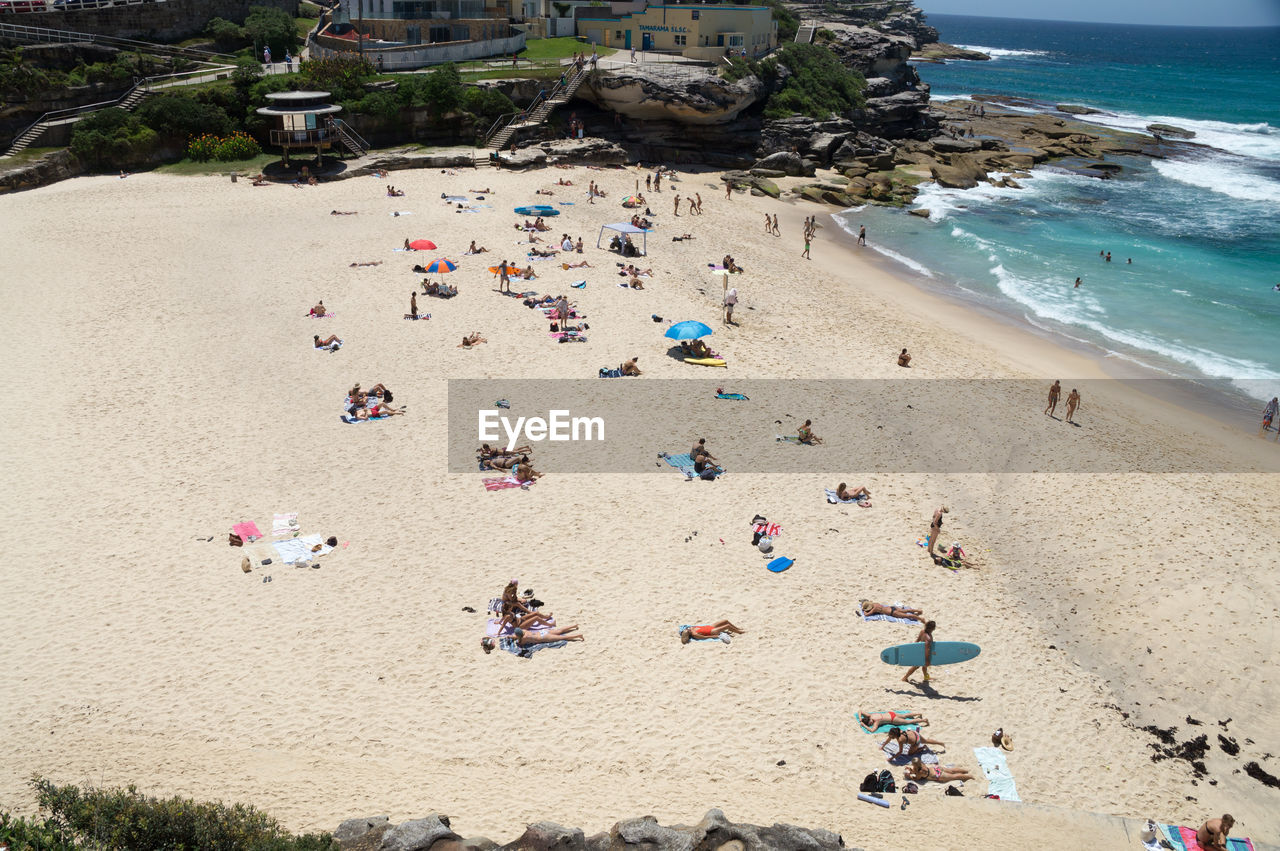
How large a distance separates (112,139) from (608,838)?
3684 cm

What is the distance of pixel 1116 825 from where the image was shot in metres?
10.0

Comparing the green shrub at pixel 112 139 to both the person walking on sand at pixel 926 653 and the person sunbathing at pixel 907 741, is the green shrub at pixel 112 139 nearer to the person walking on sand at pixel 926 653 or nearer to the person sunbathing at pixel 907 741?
the person walking on sand at pixel 926 653

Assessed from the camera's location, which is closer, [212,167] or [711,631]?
[711,631]

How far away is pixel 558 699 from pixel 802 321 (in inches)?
662

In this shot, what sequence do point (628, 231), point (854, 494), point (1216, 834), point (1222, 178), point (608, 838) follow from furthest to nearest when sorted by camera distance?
point (1222, 178) → point (628, 231) → point (854, 494) → point (1216, 834) → point (608, 838)

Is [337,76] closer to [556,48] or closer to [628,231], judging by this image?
[556,48]

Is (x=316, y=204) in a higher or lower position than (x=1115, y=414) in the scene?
higher

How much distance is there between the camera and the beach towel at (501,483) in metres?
16.0

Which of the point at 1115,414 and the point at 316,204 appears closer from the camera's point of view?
the point at 1115,414

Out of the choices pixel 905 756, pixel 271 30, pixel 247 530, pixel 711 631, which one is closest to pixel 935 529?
pixel 711 631

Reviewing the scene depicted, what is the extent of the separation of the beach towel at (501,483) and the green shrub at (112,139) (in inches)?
1123

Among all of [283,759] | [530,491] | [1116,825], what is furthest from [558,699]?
[1116,825]

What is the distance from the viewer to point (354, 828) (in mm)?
8453

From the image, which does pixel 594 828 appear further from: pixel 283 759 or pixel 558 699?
pixel 283 759
